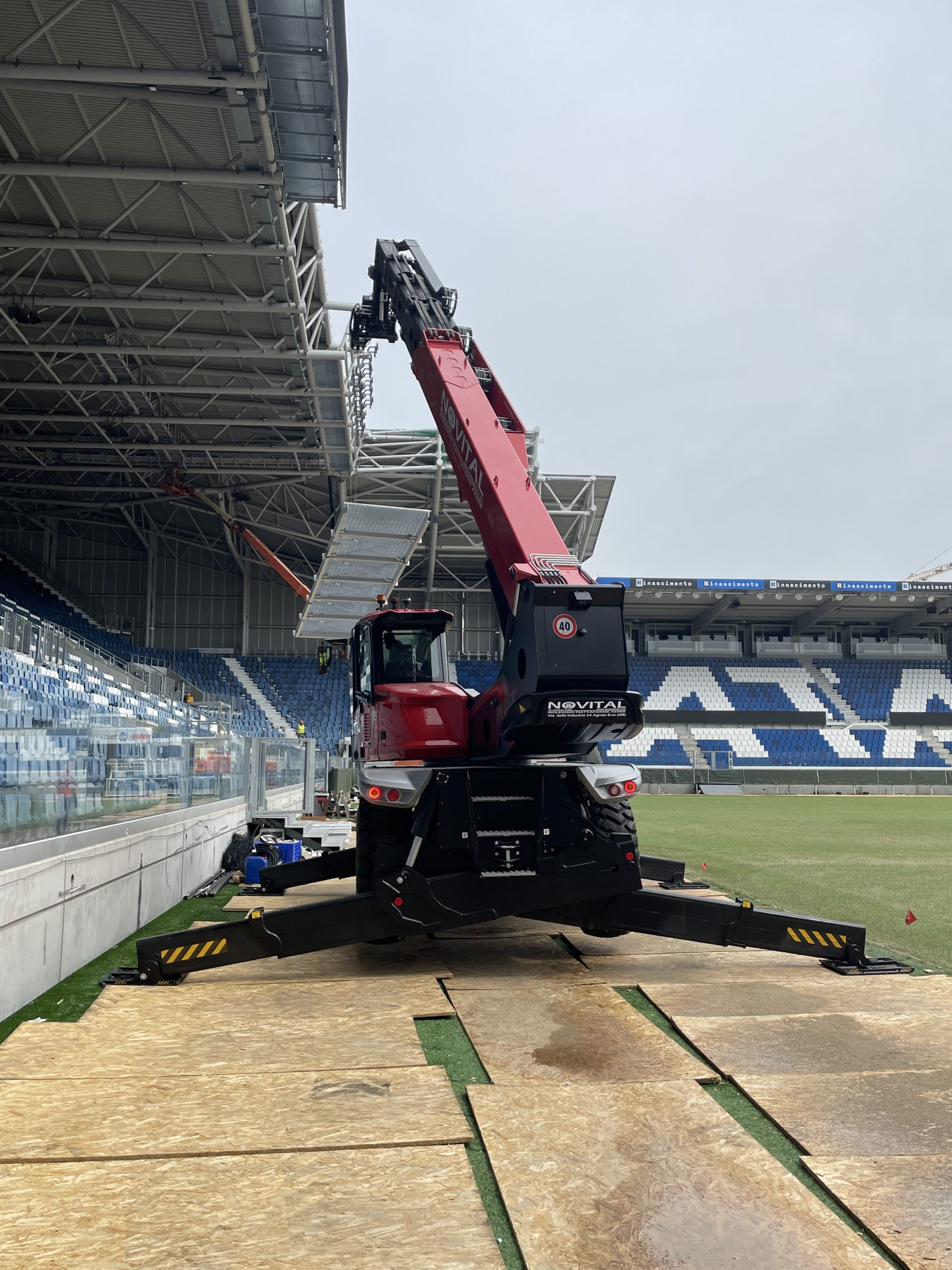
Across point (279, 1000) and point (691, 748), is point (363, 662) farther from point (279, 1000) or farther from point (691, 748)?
point (691, 748)

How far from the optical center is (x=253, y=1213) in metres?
3.10

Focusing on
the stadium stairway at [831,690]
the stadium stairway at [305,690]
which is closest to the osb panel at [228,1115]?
the stadium stairway at [305,690]

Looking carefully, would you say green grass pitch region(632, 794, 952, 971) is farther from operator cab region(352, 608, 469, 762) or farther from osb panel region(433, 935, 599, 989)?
operator cab region(352, 608, 469, 762)

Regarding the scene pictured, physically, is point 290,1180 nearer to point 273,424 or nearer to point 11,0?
point 11,0

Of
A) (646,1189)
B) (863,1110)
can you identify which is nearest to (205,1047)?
(646,1189)

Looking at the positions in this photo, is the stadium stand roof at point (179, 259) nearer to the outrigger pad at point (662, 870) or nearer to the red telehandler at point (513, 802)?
the red telehandler at point (513, 802)

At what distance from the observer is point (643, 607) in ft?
170

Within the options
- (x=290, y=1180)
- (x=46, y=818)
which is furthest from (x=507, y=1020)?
(x=46, y=818)

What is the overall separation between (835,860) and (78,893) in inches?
416

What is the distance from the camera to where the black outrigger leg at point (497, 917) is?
6207 millimetres

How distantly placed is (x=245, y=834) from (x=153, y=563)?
3242cm

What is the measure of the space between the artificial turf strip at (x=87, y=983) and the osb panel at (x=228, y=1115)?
1.27m

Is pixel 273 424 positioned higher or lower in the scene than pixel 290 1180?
higher

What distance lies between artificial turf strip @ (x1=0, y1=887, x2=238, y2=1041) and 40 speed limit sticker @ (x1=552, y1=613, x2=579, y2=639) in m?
3.45
